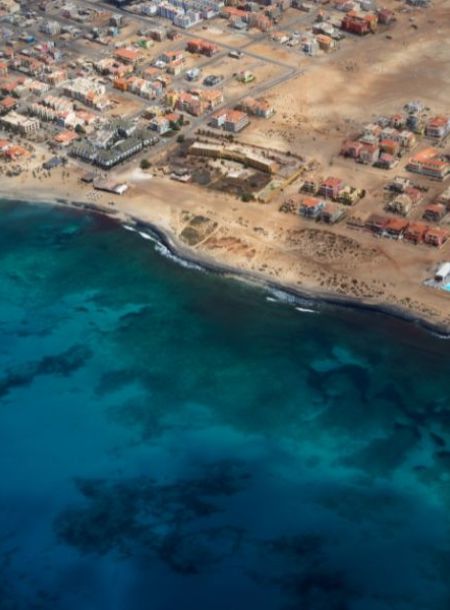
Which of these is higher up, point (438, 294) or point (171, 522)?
point (438, 294)

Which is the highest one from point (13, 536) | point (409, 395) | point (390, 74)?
point (390, 74)

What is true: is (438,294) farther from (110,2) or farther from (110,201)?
(110,2)

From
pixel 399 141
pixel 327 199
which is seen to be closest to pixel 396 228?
pixel 327 199

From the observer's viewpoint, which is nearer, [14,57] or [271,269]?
[271,269]

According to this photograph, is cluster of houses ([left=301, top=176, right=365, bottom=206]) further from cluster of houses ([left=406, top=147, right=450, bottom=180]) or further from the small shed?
the small shed

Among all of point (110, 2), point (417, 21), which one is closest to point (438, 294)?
point (417, 21)

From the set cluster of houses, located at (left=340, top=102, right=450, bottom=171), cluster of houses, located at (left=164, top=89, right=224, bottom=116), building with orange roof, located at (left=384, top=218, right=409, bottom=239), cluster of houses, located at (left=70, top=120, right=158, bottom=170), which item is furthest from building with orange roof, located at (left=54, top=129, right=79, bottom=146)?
building with orange roof, located at (left=384, top=218, right=409, bottom=239)
